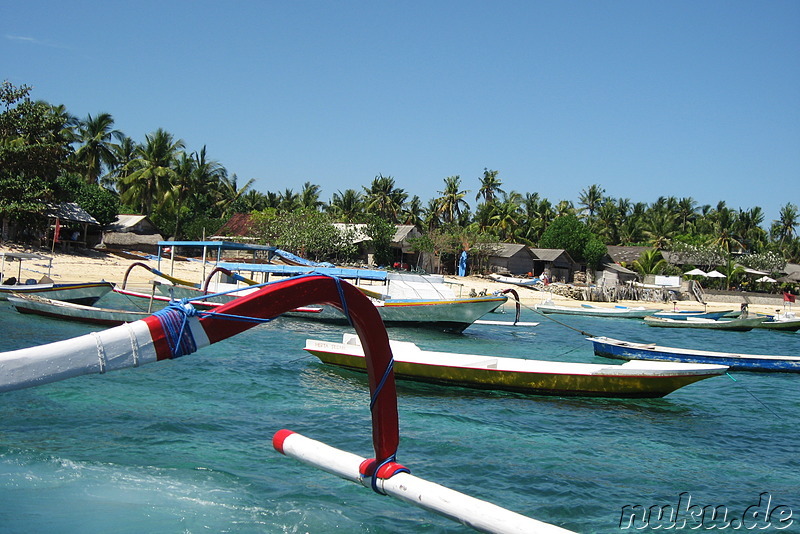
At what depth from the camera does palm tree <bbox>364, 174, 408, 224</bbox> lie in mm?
70875

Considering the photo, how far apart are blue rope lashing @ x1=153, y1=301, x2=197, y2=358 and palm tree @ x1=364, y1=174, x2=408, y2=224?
216ft

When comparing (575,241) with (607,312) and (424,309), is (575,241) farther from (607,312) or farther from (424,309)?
(424,309)

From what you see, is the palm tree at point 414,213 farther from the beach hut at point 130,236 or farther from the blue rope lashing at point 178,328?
the blue rope lashing at point 178,328

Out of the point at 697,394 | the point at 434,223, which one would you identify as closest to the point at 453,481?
the point at 697,394

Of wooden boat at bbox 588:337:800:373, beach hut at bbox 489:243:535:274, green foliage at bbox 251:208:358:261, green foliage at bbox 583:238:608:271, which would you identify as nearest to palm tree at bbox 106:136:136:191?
green foliage at bbox 251:208:358:261

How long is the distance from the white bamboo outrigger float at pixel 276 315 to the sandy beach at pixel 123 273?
25.4m

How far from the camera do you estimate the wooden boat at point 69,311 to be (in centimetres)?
2123

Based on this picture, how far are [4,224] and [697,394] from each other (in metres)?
36.9

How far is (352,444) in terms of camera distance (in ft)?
33.7

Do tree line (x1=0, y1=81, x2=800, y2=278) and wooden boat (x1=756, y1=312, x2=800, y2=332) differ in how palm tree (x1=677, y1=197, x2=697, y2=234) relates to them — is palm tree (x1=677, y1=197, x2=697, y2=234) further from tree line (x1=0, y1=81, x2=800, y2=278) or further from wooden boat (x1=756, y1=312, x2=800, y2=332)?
wooden boat (x1=756, y1=312, x2=800, y2=332)

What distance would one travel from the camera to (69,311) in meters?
21.8

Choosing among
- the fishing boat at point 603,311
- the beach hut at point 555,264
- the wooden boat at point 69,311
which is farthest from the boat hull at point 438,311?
the beach hut at point 555,264

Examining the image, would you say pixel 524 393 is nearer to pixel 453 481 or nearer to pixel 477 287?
pixel 453 481

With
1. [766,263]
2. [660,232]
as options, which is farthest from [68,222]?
[766,263]
